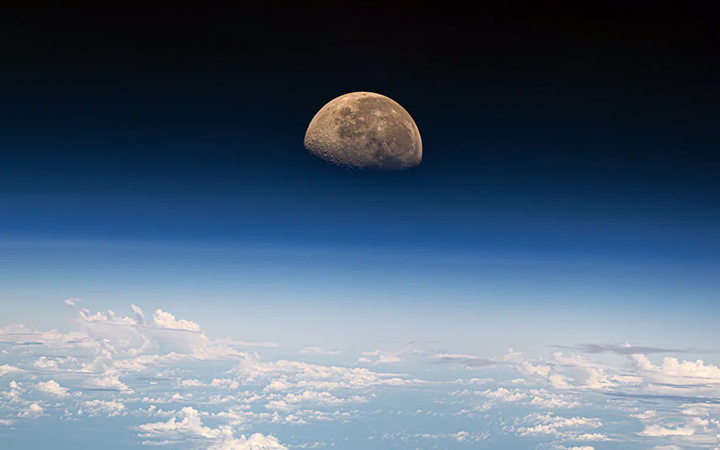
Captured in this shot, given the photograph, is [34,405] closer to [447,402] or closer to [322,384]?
[322,384]

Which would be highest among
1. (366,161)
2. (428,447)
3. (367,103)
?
(367,103)

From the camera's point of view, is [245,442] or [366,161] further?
[245,442]

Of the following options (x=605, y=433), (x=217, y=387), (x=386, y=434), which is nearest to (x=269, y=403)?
(x=217, y=387)

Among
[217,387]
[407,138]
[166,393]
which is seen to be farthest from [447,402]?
[407,138]

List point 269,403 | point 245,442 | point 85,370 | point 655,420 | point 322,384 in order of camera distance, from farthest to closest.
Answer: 1. point 269,403
2. point 322,384
3. point 85,370
4. point 655,420
5. point 245,442

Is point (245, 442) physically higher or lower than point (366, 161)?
lower

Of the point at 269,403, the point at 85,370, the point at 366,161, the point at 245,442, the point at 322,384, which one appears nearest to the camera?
the point at 366,161

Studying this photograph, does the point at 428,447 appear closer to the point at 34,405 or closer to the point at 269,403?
the point at 269,403
